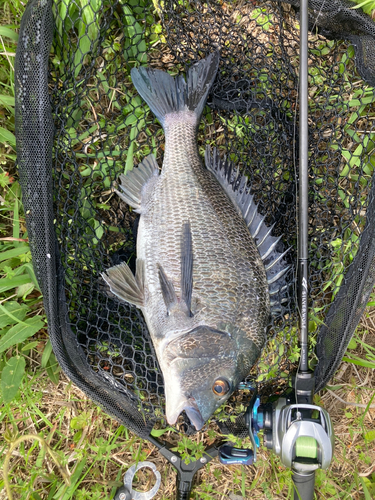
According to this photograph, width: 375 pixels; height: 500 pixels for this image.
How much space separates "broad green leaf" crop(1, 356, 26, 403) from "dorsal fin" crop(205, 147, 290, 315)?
1.62 m

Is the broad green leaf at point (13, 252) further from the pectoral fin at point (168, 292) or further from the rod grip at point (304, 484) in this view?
the rod grip at point (304, 484)

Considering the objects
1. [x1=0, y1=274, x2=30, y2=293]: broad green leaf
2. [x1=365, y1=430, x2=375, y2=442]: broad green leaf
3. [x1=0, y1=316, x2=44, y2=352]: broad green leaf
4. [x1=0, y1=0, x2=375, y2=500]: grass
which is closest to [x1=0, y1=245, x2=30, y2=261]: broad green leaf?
[x1=0, y1=0, x2=375, y2=500]: grass

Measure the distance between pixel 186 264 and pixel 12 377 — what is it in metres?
1.38

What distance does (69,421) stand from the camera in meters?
2.48

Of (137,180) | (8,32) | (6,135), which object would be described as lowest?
(137,180)

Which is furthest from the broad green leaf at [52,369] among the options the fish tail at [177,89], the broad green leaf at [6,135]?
the fish tail at [177,89]

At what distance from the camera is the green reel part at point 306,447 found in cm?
185

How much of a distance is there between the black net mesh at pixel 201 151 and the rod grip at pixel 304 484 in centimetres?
40

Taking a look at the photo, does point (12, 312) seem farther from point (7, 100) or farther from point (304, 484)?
point (304, 484)

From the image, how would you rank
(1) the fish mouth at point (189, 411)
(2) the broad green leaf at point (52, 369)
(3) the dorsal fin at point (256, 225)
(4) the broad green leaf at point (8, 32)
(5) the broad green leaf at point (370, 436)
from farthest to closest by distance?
(5) the broad green leaf at point (370, 436) → (2) the broad green leaf at point (52, 369) → (4) the broad green leaf at point (8, 32) → (3) the dorsal fin at point (256, 225) → (1) the fish mouth at point (189, 411)

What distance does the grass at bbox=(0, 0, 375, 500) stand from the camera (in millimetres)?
2301

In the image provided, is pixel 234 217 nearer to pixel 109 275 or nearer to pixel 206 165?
pixel 206 165

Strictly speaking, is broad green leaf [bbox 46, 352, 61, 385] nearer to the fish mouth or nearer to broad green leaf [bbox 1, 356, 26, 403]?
broad green leaf [bbox 1, 356, 26, 403]

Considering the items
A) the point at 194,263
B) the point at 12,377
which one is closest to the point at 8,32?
the point at 194,263
